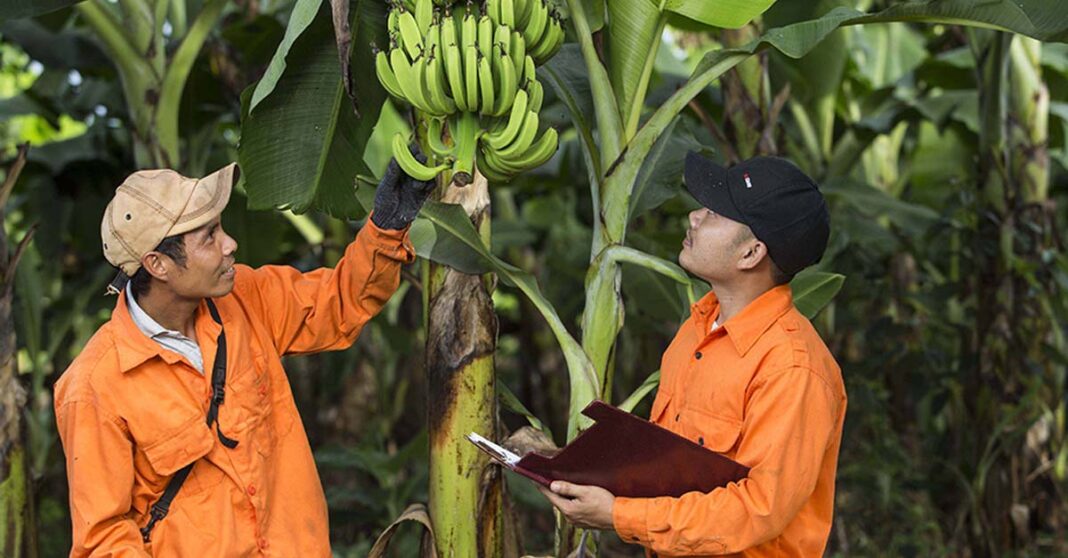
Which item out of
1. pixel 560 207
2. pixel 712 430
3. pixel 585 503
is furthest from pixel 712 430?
pixel 560 207

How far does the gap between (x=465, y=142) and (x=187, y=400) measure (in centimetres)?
57

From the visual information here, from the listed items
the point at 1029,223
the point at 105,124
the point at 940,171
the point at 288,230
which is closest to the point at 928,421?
the point at 940,171

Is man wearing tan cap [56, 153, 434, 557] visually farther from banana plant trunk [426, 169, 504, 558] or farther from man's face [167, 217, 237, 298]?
banana plant trunk [426, 169, 504, 558]

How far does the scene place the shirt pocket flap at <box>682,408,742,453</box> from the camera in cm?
165

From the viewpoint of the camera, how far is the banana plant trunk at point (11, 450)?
2301mm

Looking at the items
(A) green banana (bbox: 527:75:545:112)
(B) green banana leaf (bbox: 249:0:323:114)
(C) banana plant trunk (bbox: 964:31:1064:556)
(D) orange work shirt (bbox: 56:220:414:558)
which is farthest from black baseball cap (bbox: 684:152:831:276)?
(C) banana plant trunk (bbox: 964:31:1064:556)

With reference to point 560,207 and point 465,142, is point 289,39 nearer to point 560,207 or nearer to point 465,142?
point 465,142

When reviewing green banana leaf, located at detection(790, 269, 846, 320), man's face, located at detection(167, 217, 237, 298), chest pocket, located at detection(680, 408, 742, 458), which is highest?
man's face, located at detection(167, 217, 237, 298)

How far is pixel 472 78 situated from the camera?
5.58 feet

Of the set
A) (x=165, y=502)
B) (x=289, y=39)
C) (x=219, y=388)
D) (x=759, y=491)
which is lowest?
(x=165, y=502)

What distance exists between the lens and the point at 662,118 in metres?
2.04

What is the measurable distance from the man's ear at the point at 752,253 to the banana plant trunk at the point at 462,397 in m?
0.51

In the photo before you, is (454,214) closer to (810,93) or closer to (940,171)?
(810,93)

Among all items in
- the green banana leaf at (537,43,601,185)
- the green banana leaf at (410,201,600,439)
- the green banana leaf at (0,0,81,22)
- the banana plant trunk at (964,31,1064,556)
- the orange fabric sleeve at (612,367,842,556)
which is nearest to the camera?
the orange fabric sleeve at (612,367,842,556)
